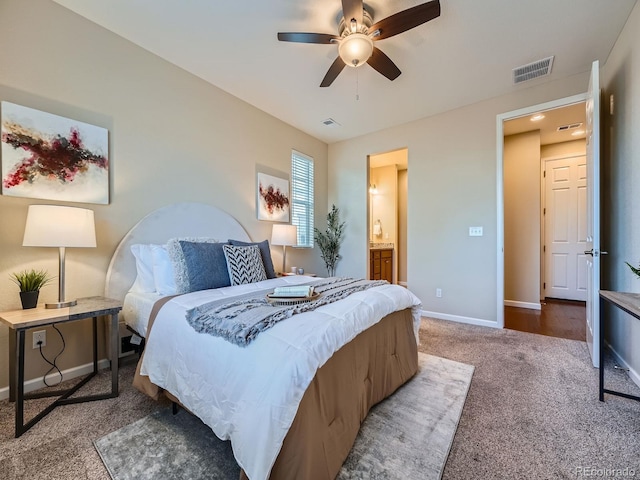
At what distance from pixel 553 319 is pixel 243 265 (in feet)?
13.9

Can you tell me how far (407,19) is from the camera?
6.06 feet

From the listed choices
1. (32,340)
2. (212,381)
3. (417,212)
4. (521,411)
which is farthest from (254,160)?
(521,411)

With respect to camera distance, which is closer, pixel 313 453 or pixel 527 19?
pixel 313 453

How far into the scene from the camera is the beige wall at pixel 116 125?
1.89 m

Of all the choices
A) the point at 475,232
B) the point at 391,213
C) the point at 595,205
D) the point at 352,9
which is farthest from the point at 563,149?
the point at 352,9

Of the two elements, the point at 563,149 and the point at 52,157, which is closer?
the point at 52,157

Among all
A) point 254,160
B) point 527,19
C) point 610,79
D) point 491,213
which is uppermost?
point 527,19

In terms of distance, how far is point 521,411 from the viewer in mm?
1698

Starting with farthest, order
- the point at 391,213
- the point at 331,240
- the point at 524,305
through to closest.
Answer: the point at 391,213 < the point at 331,240 < the point at 524,305

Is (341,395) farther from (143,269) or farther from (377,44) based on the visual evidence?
(377,44)

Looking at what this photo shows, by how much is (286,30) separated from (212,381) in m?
2.68

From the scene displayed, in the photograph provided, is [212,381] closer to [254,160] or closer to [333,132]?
[254,160]

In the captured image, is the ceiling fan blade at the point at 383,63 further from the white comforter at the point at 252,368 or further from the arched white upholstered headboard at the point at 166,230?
the arched white upholstered headboard at the point at 166,230

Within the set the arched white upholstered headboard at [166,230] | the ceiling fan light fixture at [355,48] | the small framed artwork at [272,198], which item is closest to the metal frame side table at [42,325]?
the arched white upholstered headboard at [166,230]
